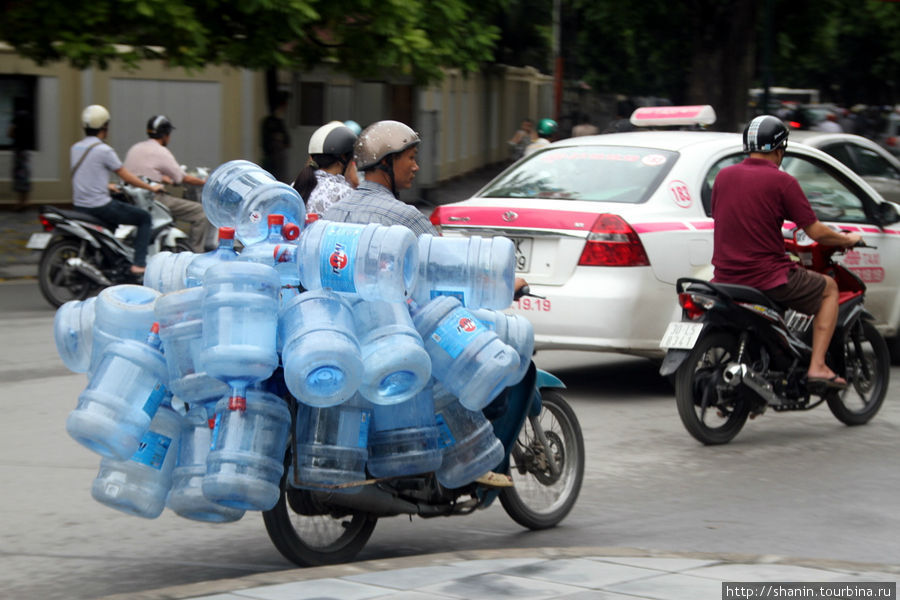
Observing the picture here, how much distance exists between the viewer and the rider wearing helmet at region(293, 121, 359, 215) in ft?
23.8

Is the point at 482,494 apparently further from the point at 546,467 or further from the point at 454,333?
the point at 454,333

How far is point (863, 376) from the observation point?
844cm

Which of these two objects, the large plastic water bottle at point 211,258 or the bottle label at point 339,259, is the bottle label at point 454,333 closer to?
the bottle label at point 339,259

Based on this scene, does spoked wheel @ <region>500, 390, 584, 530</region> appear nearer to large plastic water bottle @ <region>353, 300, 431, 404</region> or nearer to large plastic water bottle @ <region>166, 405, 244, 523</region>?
large plastic water bottle @ <region>353, 300, 431, 404</region>

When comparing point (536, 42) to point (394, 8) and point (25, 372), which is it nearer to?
point (394, 8)

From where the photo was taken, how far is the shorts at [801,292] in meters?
7.73

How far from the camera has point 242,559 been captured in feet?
17.7

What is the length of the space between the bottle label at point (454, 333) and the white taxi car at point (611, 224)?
3.66 m

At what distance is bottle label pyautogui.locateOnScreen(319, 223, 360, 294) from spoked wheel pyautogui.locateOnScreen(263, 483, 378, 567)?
79cm

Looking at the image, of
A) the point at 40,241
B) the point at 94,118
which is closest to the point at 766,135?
the point at 94,118

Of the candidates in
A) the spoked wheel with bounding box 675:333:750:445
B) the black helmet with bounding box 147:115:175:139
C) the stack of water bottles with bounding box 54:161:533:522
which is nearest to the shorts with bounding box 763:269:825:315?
the spoked wheel with bounding box 675:333:750:445

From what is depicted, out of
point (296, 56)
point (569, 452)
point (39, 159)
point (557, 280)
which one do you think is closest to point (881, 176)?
point (557, 280)

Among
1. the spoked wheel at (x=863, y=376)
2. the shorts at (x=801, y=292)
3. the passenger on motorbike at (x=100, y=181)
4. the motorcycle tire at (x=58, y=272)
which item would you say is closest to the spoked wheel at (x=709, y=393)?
the shorts at (x=801, y=292)

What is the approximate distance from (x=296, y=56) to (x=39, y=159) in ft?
25.9
